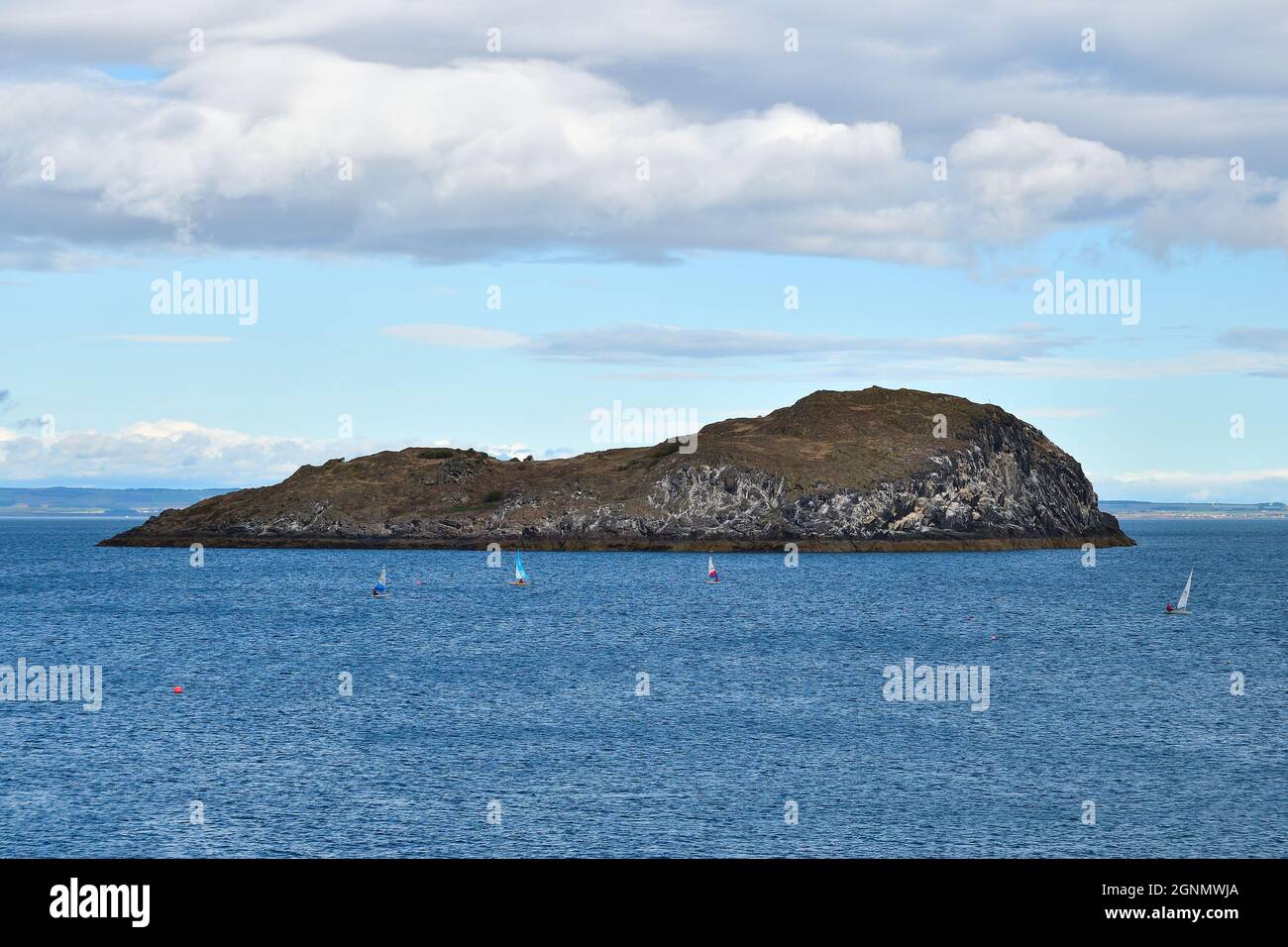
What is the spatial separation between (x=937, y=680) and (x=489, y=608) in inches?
2653

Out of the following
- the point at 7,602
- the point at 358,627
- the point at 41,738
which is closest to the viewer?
the point at 41,738

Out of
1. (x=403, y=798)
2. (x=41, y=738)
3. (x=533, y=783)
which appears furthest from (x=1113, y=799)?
(x=41, y=738)

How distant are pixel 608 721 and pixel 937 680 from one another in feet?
87.4

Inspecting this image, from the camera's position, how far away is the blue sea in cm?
4334

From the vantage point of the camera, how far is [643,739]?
198ft

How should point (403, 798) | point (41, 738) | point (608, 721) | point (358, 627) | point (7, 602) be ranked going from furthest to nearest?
point (7, 602), point (358, 627), point (608, 721), point (41, 738), point (403, 798)

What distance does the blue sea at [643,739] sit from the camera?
43.3 meters

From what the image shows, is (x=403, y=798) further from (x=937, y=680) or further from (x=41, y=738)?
(x=937, y=680)

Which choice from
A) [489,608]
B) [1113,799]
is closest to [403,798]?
[1113,799]
